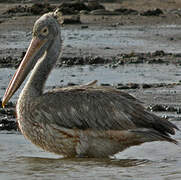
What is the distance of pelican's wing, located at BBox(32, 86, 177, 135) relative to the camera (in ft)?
28.1

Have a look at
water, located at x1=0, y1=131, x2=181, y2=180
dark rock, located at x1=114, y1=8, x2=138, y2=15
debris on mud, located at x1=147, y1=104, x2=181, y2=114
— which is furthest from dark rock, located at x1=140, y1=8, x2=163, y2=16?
water, located at x1=0, y1=131, x2=181, y2=180

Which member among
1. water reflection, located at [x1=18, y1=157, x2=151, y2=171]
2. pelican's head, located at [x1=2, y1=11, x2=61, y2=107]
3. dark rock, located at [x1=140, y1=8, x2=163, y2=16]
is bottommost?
dark rock, located at [x1=140, y1=8, x2=163, y2=16]

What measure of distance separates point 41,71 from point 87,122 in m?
1.03

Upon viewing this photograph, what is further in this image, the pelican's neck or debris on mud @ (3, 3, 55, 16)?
debris on mud @ (3, 3, 55, 16)

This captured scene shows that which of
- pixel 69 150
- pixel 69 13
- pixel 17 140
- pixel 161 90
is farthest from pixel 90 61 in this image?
pixel 69 13

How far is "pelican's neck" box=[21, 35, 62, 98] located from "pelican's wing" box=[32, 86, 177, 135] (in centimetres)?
21

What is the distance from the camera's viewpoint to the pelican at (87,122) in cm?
848

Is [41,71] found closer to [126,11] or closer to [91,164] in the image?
[91,164]

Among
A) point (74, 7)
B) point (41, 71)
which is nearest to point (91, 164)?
point (41, 71)

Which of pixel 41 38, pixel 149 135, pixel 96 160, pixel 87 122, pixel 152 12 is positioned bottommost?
pixel 152 12

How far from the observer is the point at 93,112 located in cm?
870

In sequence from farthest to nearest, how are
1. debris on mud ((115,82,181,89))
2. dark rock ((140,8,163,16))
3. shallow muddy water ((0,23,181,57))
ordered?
dark rock ((140,8,163,16))
shallow muddy water ((0,23,181,57))
debris on mud ((115,82,181,89))

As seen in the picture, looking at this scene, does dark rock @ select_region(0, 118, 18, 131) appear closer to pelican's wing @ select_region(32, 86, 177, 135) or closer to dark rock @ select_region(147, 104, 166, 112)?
pelican's wing @ select_region(32, 86, 177, 135)

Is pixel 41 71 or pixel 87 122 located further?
pixel 41 71
